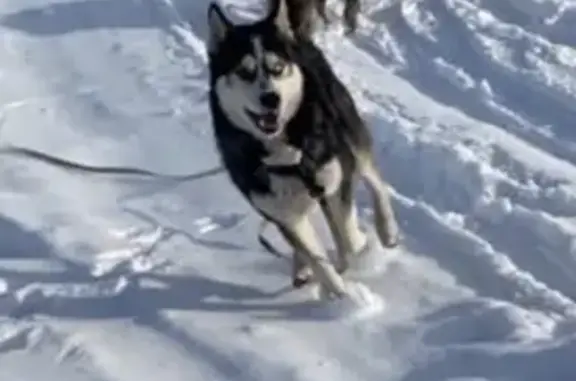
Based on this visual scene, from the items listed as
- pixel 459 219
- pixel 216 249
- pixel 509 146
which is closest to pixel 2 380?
pixel 216 249

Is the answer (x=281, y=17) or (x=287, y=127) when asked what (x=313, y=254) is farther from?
(x=281, y=17)

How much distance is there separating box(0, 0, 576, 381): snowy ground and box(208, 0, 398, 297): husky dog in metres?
0.32

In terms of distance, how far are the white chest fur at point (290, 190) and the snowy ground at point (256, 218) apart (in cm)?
34

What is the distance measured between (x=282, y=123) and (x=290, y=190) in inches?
7.5

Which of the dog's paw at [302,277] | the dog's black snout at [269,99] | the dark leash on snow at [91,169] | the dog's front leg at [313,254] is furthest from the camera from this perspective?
the dark leash on snow at [91,169]

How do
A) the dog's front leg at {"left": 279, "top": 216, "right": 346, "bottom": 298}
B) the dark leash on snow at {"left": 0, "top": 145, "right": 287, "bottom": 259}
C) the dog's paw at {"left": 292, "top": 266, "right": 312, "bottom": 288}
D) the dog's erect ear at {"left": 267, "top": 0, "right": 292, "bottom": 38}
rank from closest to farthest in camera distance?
1. the dog's erect ear at {"left": 267, "top": 0, "right": 292, "bottom": 38}
2. the dog's front leg at {"left": 279, "top": 216, "right": 346, "bottom": 298}
3. the dog's paw at {"left": 292, "top": 266, "right": 312, "bottom": 288}
4. the dark leash on snow at {"left": 0, "top": 145, "right": 287, "bottom": 259}

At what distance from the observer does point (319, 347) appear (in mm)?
3756

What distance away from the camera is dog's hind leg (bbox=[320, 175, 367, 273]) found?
3885mm

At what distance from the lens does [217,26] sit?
3656 mm

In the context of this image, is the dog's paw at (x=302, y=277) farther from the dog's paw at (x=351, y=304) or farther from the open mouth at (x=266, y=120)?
the open mouth at (x=266, y=120)

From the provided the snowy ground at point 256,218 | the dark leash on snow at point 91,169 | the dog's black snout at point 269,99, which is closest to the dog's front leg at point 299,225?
the snowy ground at point 256,218

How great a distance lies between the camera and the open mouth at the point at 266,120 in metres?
3.57

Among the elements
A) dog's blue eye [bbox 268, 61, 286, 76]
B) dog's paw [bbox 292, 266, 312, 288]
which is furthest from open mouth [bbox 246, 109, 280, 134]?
dog's paw [bbox 292, 266, 312, 288]

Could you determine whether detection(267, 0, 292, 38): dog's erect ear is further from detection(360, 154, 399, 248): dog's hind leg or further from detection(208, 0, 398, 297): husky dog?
detection(360, 154, 399, 248): dog's hind leg
